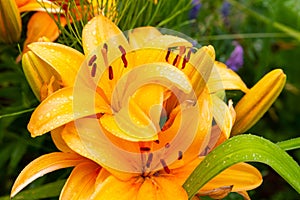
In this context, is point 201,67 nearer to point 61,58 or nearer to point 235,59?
point 61,58

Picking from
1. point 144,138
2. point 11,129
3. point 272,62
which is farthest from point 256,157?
point 272,62

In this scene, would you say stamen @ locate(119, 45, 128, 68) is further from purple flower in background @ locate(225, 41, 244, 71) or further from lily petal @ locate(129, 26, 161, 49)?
purple flower in background @ locate(225, 41, 244, 71)

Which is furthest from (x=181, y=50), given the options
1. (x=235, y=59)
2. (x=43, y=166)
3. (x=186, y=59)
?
(x=235, y=59)

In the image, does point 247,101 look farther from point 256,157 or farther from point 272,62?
point 272,62

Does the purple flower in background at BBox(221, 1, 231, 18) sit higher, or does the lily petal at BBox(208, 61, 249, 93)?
the lily petal at BBox(208, 61, 249, 93)

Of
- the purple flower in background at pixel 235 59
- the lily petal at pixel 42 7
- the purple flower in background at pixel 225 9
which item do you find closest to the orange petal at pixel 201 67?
the lily petal at pixel 42 7

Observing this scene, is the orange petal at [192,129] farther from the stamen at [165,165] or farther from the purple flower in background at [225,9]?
the purple flower in background at [225,9]

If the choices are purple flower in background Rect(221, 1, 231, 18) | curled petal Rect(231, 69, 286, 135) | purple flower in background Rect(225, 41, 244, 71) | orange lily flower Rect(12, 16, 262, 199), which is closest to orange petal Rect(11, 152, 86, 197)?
orange lily flower Rect(12, 16, 262, 199)
